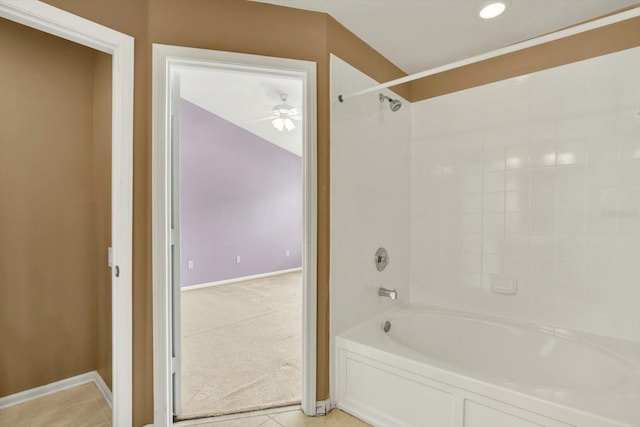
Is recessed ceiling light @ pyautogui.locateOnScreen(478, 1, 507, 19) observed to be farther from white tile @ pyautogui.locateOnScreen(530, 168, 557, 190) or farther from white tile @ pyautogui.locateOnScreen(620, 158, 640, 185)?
white tile @ pyautogui.locateOnScreen(620, 158, 640, 185)

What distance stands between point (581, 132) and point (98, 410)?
3412 millimetres

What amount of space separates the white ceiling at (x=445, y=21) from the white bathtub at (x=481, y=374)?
1961 mm

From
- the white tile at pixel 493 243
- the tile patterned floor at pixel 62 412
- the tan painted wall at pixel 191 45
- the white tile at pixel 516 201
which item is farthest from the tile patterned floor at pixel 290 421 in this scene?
the white tile at pixel 516 201

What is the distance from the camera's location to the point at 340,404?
204 centimetres

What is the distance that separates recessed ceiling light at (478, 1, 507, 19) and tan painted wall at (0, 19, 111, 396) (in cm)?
232

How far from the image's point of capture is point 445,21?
2119 mm

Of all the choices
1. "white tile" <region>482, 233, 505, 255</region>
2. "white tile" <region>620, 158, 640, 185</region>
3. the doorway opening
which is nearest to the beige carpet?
the doorway opening

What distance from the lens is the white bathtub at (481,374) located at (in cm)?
138

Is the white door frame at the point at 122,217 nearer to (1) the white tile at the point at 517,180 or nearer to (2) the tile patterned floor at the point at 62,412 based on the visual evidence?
(2) the tile patterned floor at the point at 62,412

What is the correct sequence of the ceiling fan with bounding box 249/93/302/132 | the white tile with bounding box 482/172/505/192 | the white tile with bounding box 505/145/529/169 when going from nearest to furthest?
the white tile with bounding box 505/145/529/169
the white tile with bounding box 482/172/505/192
the ceiling fan with bounding box 249/93/302/132

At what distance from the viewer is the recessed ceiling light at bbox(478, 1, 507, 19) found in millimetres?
1928

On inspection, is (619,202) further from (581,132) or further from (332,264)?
(332,264)

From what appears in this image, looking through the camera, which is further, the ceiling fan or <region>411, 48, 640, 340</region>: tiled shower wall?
the ceiling fan

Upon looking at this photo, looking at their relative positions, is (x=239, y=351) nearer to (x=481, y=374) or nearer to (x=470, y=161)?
(x=481, y=374)
